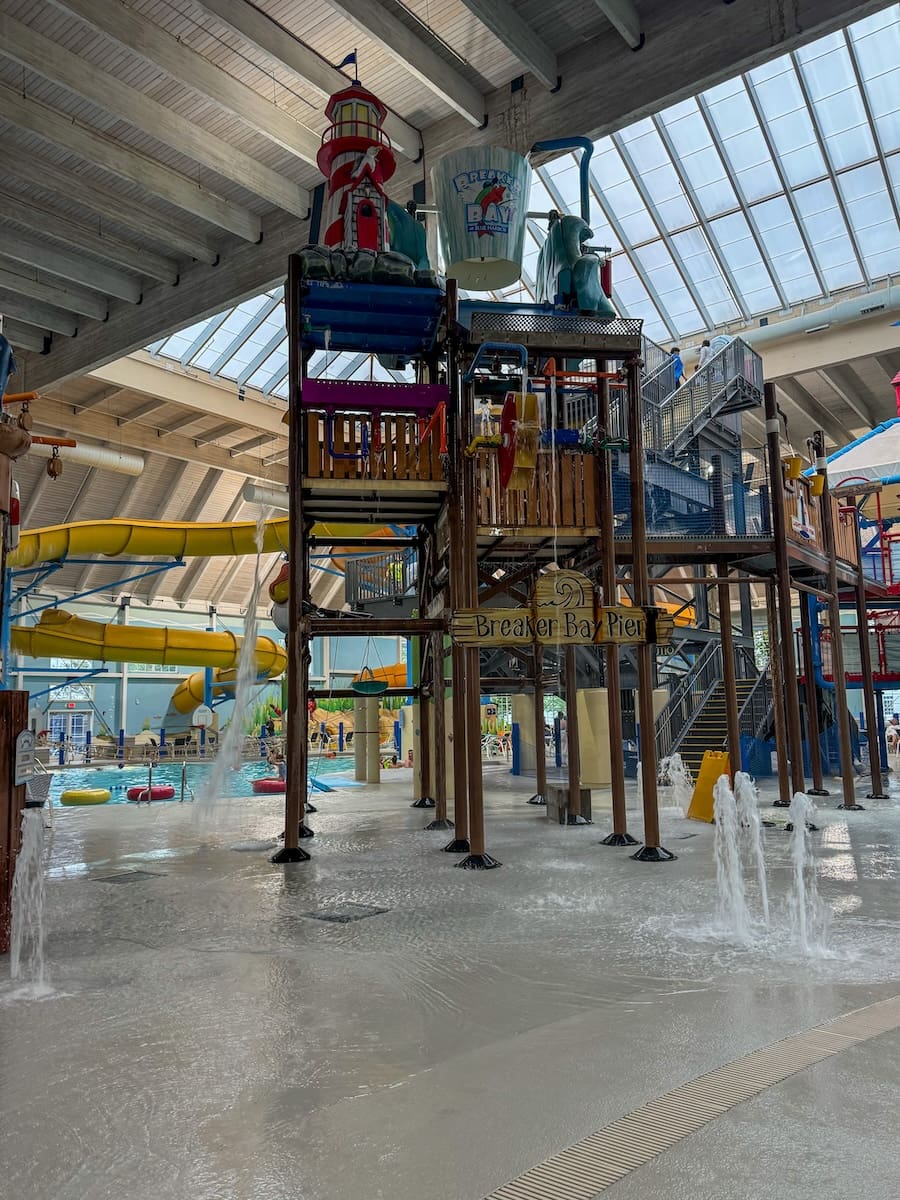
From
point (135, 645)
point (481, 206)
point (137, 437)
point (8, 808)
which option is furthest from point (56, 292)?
point (137, 437)

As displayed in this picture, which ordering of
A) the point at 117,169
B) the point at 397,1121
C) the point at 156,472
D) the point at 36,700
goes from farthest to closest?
the point at 36,700
the point at 156,472
the point at 117,169
the point at 397,1121

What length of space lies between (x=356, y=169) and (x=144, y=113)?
2490mm

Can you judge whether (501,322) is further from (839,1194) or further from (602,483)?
(839,1194)

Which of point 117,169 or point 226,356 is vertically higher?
point 226,356

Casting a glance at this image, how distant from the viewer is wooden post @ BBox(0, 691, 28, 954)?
5.73 meters

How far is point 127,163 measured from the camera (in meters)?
10.7

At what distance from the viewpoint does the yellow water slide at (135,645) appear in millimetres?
20984

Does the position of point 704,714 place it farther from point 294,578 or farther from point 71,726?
point 71,726

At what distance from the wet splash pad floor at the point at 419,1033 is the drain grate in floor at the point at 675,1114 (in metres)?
0.07

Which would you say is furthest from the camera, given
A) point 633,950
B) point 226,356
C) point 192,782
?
point 226,356

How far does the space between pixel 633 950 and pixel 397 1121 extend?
2746 mm

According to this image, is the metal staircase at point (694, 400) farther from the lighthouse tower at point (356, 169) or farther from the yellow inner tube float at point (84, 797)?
the yellow inner tube float at point (84, 797)

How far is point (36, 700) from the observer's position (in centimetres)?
3450

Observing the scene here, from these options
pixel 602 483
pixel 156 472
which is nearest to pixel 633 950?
pixel 602 483
